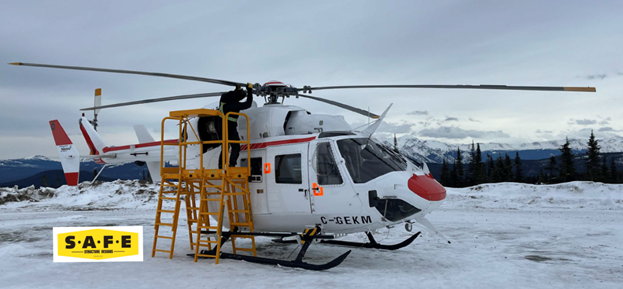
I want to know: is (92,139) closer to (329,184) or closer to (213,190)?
(213,190)

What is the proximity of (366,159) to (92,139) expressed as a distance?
10.9m

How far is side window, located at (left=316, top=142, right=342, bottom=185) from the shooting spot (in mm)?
7879

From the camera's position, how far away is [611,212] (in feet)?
56.6

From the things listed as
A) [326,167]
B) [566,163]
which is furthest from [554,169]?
[326,167]

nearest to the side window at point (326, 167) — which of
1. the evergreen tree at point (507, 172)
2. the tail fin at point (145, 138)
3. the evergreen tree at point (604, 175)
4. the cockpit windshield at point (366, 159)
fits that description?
the cockpit windshield at point (366, 159)

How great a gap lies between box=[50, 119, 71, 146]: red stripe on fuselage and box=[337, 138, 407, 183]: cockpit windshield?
10.9 m

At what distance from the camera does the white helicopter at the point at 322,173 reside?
759 centimetres

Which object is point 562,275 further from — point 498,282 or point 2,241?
point 2,241

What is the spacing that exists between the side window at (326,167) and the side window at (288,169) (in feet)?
1.38

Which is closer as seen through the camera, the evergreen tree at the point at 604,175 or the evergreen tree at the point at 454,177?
the evergreen tree at the point at 604,175

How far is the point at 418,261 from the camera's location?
8875 mm

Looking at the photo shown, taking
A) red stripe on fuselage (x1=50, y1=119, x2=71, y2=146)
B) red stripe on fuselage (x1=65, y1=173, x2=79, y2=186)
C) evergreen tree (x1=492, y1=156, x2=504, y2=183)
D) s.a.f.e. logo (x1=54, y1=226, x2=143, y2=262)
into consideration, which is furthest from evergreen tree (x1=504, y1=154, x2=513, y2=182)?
s.a.f.e. logo (x1=54, y1=226, x2=143, y2=262)

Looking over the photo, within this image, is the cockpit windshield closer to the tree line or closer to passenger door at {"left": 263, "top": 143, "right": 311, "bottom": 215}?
passenger door at {"left": 263, "top": 143, "right": 311, "bottom": 215}

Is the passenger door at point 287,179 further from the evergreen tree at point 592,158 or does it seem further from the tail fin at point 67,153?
the evergreen tree at point 592,158
